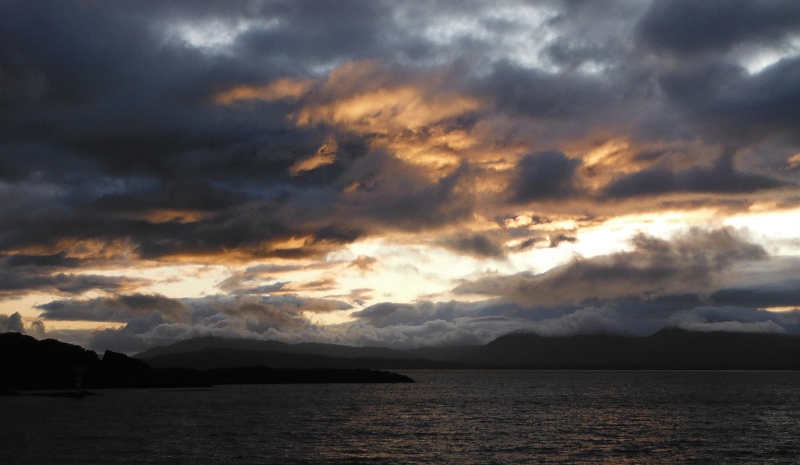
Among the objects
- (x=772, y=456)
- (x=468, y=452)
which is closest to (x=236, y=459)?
(x=468, y=452)

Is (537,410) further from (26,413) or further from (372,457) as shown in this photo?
(26,413)

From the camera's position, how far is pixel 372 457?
189 feet

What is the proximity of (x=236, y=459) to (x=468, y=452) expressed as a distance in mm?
20342

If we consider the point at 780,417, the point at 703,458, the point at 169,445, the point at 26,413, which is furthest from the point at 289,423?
the point at 780,417

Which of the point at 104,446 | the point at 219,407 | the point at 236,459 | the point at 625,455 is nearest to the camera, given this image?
the point at 236,459

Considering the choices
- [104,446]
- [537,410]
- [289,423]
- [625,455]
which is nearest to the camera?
[625,455]

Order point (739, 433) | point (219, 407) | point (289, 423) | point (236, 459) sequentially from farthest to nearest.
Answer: point (219, 407) → point (289, 423) → point (739, 433) → point (236, 459)

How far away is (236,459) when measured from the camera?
183ft

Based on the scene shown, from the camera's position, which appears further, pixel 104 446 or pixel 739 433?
pixel 739 433

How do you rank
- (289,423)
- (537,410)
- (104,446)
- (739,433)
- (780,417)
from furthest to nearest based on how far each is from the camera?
(537,410), (780,417), (289,423), (739,433), (104,446)

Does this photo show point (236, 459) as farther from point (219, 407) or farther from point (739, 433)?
point (219, 407)

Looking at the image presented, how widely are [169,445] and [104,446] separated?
5.78 meters

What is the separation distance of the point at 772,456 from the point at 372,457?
35.0m

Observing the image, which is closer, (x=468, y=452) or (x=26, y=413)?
(x=468, y=452)
